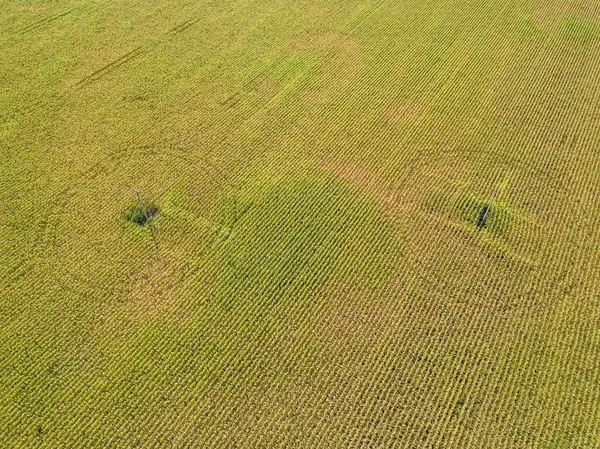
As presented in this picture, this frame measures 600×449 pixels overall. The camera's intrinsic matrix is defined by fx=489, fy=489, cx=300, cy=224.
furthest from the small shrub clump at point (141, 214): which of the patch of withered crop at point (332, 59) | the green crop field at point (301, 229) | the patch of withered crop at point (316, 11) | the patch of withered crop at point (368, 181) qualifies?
the patch of withered crop at point (316, 11)

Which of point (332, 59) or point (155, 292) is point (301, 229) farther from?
point (332, 59)

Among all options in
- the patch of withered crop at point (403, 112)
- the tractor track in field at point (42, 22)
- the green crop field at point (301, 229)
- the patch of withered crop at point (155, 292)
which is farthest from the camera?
the tractor track in field at point (42, 22)

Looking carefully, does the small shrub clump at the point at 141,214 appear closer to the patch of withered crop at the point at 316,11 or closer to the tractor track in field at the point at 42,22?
the patch of withered crop at the point at 316,11

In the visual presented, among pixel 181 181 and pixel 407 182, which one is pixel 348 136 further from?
pixel 181 181

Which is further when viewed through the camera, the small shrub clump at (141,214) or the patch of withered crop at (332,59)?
the patch of withered crop at (332,59)

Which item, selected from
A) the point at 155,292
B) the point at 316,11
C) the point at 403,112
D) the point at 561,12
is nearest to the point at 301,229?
the point at 155,292

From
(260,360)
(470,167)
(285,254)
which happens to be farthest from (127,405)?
(470,167)

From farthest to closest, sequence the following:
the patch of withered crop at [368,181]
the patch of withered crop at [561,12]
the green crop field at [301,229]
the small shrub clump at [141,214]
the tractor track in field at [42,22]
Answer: the patch of withered crop at [561,12] < the tractor track in field at [42,22] < the patch of withered crop at [368,181] < the small shrub clump at [141,214] < the green crop field at [301,229]
